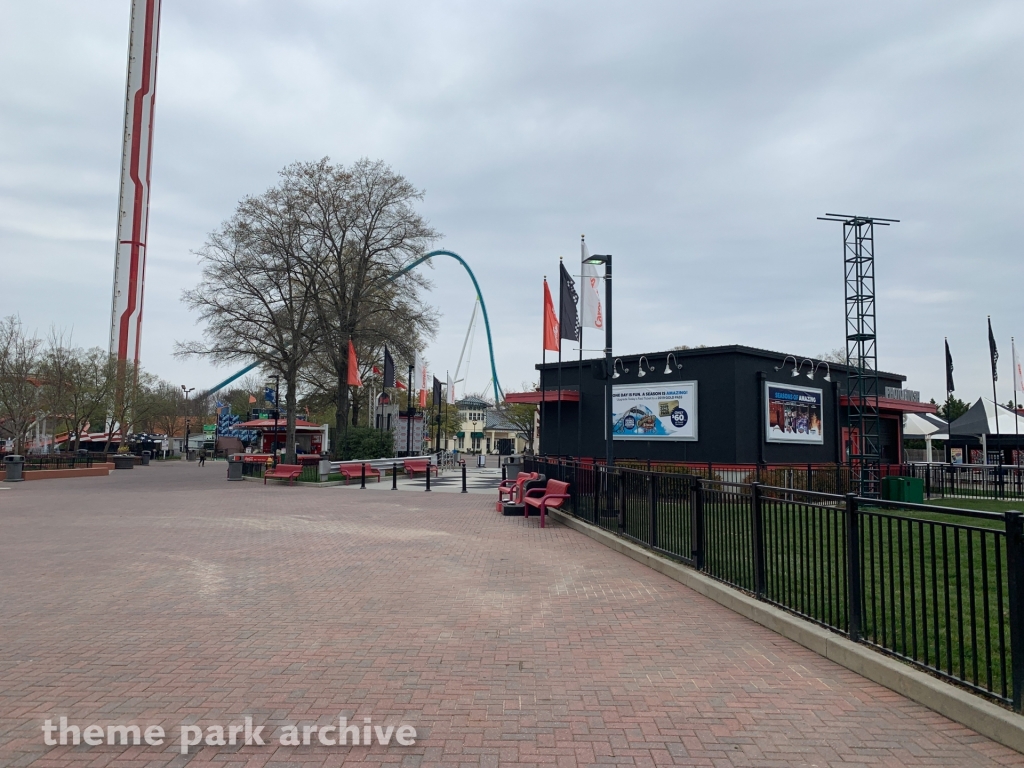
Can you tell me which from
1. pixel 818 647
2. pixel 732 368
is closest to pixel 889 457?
pixel 732 368

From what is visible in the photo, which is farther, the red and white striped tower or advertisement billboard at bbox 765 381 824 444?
the red and white striped tower

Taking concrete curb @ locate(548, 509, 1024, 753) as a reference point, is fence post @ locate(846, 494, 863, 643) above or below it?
above

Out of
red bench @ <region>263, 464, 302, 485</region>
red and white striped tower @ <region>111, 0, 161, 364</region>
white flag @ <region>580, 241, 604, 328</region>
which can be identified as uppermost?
red and white striped tower @ <region>111, 0, 161, 364</region>

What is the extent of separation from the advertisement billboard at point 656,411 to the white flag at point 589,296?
28.9ft

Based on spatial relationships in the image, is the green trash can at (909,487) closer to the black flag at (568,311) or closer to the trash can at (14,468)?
the black flag at (568,311)

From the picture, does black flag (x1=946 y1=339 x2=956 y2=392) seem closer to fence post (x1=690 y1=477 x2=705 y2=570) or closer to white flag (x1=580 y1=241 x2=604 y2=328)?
white flag (x1=580 y1=241 x2=604 y2=328)

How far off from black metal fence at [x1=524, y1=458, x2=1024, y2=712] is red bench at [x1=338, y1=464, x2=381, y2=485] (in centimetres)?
1905

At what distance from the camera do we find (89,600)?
7508 mm

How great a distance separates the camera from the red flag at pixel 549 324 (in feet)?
67.9

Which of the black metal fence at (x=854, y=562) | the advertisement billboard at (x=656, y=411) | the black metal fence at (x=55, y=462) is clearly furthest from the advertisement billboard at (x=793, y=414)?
the black metal fence at (x=55, y=462)

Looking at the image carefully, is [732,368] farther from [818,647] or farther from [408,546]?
[818,647]

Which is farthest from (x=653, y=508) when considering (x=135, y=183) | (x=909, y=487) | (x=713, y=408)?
(x=135, y=183)

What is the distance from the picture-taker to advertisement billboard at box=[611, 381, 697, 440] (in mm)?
24625

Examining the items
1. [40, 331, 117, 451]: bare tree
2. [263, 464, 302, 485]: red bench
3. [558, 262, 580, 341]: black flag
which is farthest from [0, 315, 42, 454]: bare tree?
[558, 262, 580, 341]: black flag
